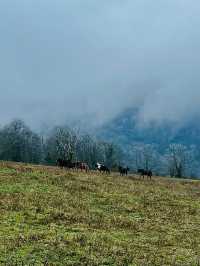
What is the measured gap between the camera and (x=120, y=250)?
2705 centimetres

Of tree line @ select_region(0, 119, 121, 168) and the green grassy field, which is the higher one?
tree line @ select_region(0, 119, 121, 168)

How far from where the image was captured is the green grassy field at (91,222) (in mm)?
25688

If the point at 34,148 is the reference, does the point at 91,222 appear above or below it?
below

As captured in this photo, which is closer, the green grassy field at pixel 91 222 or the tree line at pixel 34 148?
the green grassy field at pixel 91 222

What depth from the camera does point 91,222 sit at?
115ft

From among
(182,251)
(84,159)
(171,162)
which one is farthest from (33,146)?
(182,251)

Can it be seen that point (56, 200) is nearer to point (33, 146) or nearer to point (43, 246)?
point (43, 246)

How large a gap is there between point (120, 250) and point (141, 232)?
6.71m

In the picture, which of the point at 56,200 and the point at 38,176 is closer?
the point at 56,200

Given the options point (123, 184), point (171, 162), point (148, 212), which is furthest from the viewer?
point (171, 162)

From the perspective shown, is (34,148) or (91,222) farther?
(34,148)

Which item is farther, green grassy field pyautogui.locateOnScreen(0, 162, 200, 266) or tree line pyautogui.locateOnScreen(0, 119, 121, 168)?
tree line pyautogui.locateOnScreen(0, 119, 121, 168)

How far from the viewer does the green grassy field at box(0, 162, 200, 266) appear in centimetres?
2569

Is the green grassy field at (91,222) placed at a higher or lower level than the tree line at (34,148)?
lower
